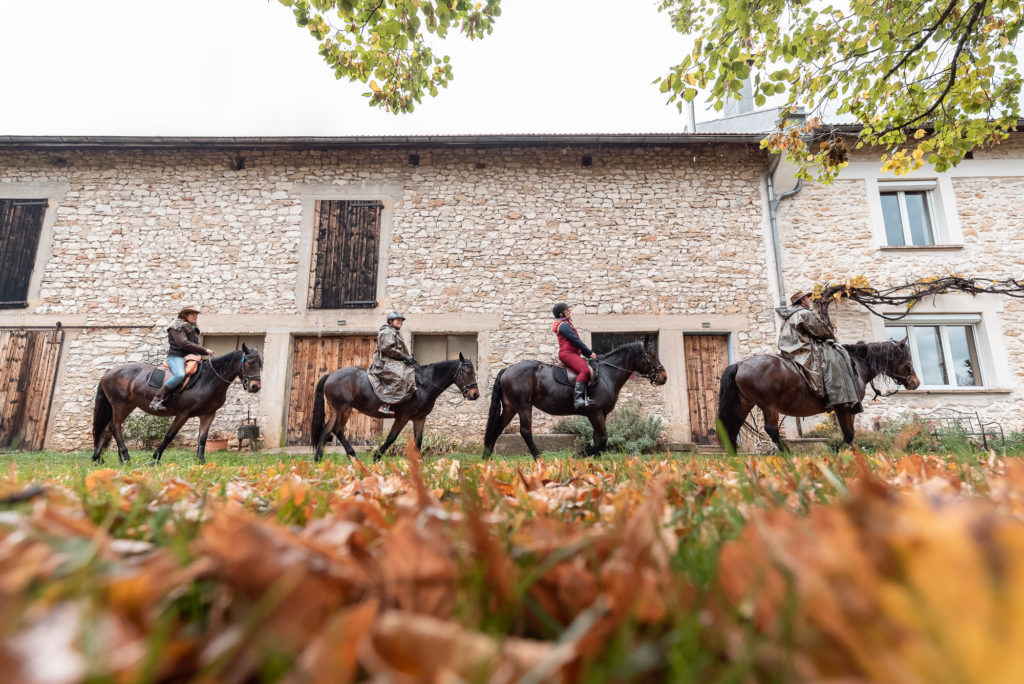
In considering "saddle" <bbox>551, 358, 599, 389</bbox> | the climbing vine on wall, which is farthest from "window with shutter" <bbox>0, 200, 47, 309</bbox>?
the climbing vine on wall

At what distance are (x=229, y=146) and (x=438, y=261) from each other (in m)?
5.30

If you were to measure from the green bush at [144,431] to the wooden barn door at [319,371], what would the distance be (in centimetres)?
246

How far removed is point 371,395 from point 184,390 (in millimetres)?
2619

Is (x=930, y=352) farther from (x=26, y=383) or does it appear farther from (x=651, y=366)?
(x=26, y=383)

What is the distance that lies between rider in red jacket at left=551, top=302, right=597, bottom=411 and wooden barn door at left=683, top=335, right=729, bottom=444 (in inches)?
158

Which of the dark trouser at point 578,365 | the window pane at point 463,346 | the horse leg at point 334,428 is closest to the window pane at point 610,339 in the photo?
the window pane at point 463,346

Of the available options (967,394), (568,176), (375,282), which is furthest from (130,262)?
(967,394)

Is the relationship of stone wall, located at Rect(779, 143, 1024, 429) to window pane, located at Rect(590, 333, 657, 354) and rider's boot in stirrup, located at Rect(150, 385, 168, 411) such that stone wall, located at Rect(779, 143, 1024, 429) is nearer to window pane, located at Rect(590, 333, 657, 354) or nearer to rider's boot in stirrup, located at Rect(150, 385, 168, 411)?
window pane, located at Rect(590, 333, 657, 354)

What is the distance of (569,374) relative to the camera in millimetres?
7035

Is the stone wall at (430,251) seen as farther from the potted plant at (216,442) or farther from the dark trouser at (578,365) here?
the dark trouser at (578,365)

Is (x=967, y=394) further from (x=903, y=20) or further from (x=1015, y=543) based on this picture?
(x=1015, y=543)

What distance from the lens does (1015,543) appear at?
40cm

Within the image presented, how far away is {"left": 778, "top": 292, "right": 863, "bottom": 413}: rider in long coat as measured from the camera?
6418 millimetres

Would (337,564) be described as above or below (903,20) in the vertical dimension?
below
